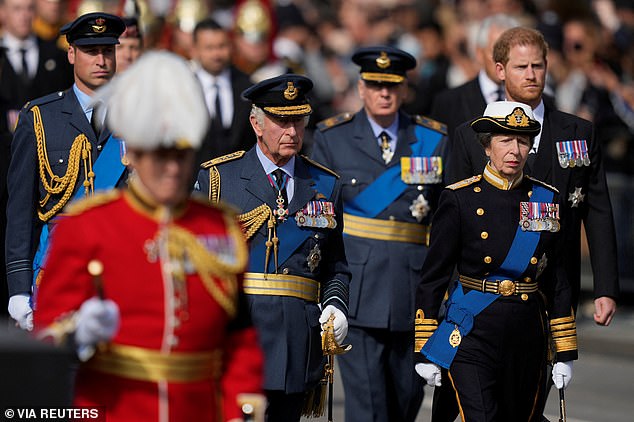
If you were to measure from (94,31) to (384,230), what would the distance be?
213 centimetres

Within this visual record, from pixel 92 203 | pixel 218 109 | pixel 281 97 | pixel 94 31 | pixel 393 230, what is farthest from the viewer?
pixel 218 109

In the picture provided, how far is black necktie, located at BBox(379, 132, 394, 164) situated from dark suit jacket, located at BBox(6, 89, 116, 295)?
209cm

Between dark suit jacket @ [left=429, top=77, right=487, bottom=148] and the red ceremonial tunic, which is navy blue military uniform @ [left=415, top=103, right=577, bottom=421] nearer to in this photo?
dark suit jacket @ [left=429, top=77, right=487, bottom=148]

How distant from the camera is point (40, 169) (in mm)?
7641

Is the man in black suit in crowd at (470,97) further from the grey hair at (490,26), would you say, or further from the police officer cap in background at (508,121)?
the police officer cap in background at (508,121)

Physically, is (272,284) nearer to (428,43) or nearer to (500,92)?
(500,92)

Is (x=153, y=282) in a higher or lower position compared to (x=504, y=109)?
lower

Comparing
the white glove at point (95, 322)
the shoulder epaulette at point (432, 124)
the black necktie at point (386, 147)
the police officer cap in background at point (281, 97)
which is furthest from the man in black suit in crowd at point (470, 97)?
the white glove at point (95, 322)

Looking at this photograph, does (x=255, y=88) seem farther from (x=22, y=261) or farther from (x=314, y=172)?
(x=22, y=261)

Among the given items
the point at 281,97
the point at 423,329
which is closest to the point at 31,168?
the point at 281,97

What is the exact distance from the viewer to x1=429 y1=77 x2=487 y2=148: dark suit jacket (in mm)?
9498

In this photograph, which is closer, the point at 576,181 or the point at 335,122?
the point at 576,181

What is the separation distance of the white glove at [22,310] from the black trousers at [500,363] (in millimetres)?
1944

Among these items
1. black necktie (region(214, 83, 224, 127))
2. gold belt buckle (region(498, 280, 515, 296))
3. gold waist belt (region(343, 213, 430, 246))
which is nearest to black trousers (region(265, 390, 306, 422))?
gold belt buckle (region(498, 280, 515, 296))
